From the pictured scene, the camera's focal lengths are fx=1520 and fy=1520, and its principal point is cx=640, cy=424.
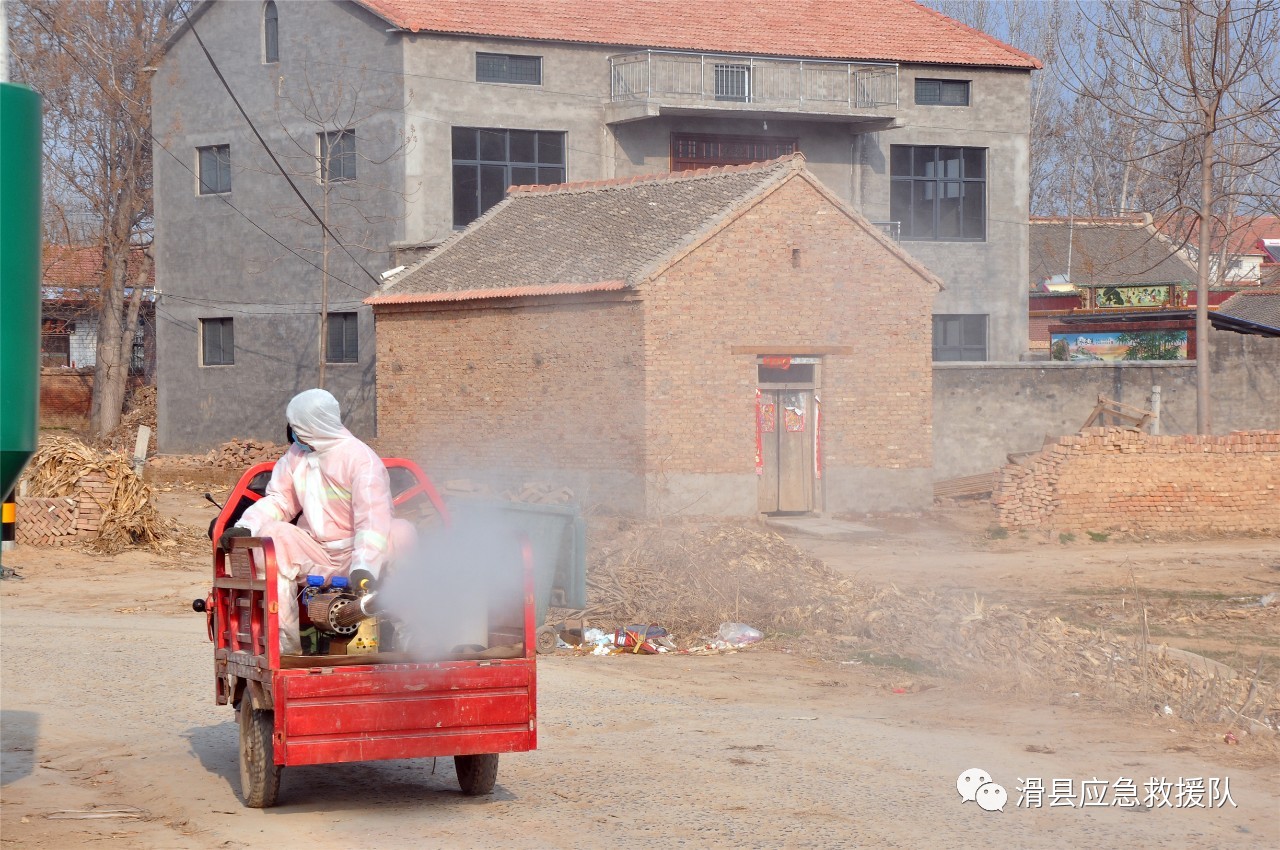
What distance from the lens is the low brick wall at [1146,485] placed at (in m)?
24.6

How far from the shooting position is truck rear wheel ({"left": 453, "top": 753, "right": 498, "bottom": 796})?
794cm

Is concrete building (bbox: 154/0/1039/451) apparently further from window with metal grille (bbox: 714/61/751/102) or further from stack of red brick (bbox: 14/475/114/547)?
stack of red brick (bbox: 14/475/114/547)

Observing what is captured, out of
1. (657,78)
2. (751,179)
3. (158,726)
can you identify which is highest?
(657,78)

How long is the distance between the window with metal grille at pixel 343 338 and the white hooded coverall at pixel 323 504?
26514 mm

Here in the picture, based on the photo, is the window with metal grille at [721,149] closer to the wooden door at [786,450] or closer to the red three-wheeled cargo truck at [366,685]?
the wooden door at [786,450]

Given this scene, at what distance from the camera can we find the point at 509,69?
3453cm

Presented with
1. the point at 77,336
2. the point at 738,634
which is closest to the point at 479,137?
the point at 77,336

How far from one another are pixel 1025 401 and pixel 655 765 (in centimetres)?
2595

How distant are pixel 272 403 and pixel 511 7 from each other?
35.7 ft

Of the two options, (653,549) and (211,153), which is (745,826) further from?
(211,153)

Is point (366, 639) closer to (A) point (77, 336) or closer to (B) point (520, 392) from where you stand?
(B) point (520, 392)

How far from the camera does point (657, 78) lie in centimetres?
3522

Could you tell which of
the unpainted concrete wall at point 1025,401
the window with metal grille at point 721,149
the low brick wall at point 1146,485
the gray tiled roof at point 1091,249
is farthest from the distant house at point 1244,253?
the low brick wall at point 1146,485

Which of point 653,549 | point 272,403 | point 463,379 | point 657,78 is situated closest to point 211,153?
point 272,403
